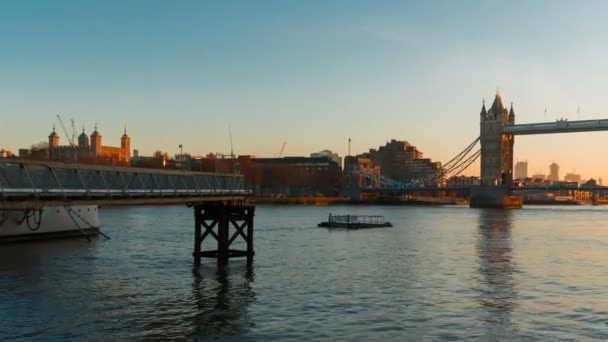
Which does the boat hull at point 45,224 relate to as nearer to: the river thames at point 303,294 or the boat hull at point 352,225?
the river thames at point 303,294

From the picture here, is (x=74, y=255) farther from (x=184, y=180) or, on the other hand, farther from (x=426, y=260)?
(x=426, y=260)

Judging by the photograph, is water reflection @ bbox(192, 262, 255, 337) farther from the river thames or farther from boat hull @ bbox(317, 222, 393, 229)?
boat hull @ bbox(317, 222, 393, 229)

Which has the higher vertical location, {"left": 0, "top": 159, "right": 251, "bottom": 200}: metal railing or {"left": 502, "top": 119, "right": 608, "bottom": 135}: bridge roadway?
{"left": 502, "top": 119, "right": 608, "bottom": 135}: bridge roadway

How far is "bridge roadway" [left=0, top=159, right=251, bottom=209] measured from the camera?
29.2 metres

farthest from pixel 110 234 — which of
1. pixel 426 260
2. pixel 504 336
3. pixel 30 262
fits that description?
pixel 504 336

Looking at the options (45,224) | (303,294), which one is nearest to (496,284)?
(303,294)

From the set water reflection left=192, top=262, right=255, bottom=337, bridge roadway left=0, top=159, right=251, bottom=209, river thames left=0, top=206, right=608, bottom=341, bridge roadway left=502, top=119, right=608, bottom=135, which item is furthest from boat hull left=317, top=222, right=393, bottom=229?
bridge roadway left=502, top=119, right=608, bottom=135

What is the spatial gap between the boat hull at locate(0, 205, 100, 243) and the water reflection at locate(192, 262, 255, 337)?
17927 mm

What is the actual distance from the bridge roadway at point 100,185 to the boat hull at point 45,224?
44.1ft

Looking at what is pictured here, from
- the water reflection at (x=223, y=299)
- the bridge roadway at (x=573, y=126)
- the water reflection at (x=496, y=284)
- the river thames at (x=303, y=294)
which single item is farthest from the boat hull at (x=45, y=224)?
the bridge roadway at (x=573, y=126)

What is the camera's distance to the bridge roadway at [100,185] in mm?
29192

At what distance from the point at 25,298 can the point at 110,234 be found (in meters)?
41.1

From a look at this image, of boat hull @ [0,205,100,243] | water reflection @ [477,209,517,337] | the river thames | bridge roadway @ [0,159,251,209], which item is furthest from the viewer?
boat hull @ [0,205,100,243]

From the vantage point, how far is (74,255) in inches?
1944
